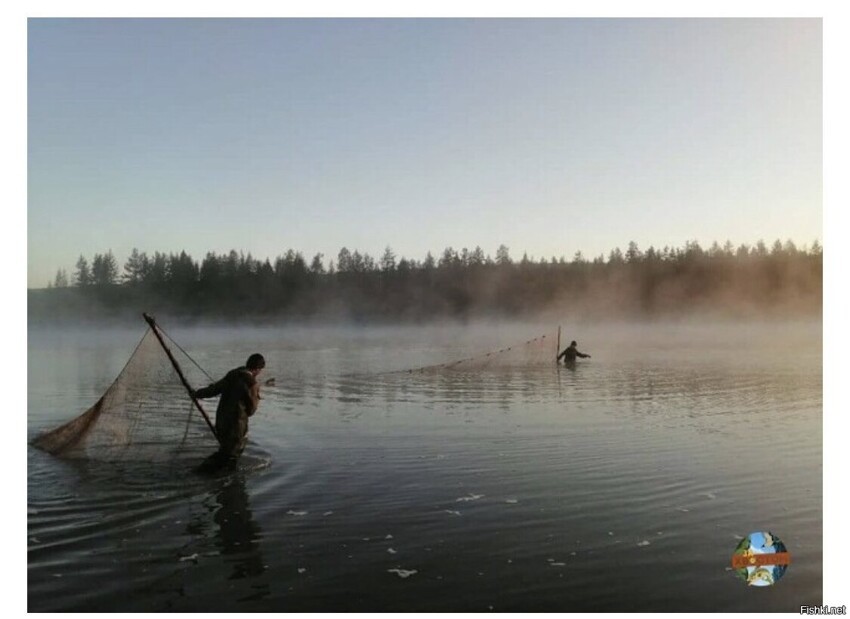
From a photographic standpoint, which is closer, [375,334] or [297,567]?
[297,567]

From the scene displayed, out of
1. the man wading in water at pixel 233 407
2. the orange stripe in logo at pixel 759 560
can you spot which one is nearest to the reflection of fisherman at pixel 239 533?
the man wading in water at pixel 233 407

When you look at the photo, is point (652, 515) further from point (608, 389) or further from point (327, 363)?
point (327, 363)

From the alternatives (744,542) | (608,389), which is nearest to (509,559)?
(744,542)

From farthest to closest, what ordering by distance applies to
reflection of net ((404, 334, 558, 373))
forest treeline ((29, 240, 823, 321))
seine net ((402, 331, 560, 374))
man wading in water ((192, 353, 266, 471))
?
reflection of net ((404, 334, 558, 373))
seine net ((402, 331, 560, 374))
forest treeline ((29, 240, 823, 321))
man wading in water ((192, 353, 266, 471))

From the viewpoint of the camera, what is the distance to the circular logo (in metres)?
5.57

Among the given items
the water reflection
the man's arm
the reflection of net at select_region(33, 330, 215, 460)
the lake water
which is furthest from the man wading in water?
the reflection of net at select_region(33, 330, 215, 460)

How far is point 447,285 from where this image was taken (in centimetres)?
2408

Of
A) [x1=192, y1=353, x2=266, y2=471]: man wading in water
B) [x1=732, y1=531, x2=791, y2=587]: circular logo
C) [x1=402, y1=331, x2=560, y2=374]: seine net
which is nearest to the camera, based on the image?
[x1=732, y1=531, x2=791, y2=587]: circular logo

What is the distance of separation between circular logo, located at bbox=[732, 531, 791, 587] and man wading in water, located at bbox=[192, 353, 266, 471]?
5061 millimetres

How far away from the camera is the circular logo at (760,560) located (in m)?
5.57

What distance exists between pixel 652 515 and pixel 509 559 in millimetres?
1811

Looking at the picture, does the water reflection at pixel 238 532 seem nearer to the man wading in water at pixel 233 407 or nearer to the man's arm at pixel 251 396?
the man wading in water at pixel 233 407

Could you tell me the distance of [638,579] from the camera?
521 cm

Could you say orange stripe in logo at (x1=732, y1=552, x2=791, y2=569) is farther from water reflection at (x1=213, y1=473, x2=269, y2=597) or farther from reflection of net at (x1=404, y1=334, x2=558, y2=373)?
reflection of net at (x1=404, y1=334, x2=558, y2=373)
